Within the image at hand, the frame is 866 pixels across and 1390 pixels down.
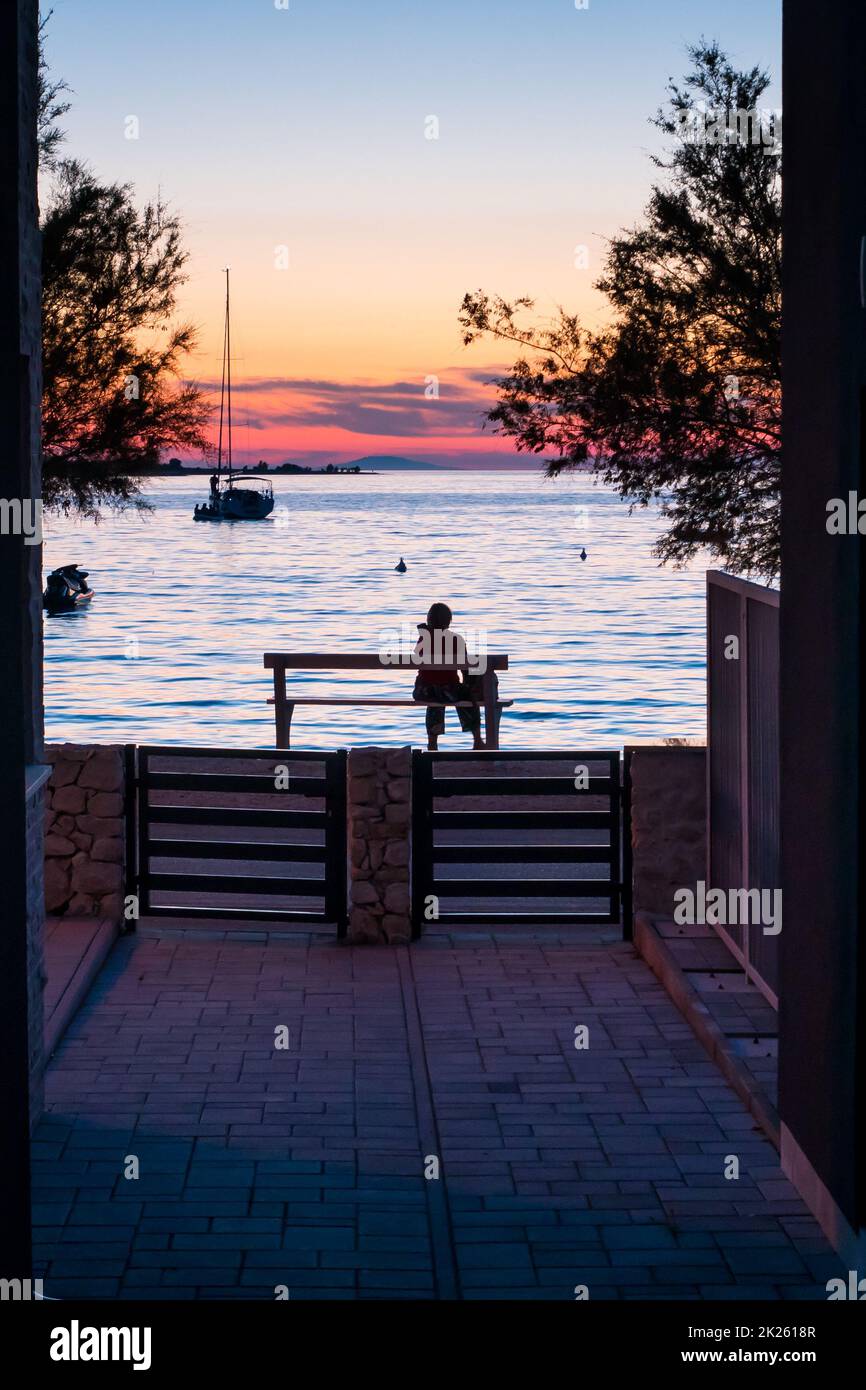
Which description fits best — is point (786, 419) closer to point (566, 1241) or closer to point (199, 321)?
point (566, 1241)

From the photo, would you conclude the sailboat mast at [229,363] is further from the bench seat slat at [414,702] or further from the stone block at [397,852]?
the stone block at [397,852]

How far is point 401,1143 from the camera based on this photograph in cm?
688

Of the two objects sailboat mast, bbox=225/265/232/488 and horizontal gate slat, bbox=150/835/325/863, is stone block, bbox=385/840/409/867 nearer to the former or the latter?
horizontal gate slat, bbox=150/835/325/863

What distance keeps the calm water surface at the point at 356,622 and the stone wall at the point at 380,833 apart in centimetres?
424

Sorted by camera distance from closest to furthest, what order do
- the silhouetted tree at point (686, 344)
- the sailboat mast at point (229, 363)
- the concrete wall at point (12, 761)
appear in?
1. the concrete wall at point (12, 761)
2. the silhouetted tree at point (686, 344)
3. the sailboat mast at point (229, 363)

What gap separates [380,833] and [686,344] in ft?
20.5

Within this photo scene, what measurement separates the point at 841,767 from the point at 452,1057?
10.6 feet

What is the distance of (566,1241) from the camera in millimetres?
5863

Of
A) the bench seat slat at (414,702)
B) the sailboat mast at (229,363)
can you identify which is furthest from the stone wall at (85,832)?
the sailboat mast at (229,363)

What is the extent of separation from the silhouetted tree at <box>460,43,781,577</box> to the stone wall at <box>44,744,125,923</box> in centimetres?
582

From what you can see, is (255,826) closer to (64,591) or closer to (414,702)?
(414,702)

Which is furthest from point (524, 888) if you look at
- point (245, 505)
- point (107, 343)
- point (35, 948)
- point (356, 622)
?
point (245, 505)

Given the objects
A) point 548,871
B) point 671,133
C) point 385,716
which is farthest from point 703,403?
point 385,716

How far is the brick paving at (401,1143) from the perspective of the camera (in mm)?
5637
